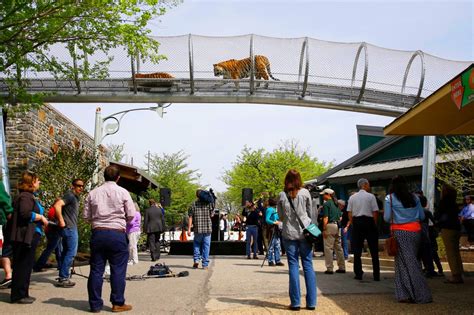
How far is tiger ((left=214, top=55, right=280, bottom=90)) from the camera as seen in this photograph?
16.1 meters

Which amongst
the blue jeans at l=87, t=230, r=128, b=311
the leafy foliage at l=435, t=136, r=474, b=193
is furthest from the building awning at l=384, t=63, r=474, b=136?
the leafy foliage at l=435, t=136, r=474, b=193

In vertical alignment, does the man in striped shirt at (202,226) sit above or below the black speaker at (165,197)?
below

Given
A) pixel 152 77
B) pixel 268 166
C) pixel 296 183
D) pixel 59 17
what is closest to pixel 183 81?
pixel 152 77

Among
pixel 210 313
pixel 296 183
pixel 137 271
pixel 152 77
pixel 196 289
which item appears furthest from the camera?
pixel 152 77

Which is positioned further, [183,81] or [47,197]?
[183,81]

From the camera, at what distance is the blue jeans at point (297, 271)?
627 centimetres

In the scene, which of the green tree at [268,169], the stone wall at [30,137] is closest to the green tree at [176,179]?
the green tree at [268,169]

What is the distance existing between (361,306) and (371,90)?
10989 millimetres

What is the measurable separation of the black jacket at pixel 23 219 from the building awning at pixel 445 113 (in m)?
5.47

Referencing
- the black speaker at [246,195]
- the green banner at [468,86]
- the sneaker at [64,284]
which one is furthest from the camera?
the black speaker at [246,195]

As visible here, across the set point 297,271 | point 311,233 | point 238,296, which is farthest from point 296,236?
point 238,296

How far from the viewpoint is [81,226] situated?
1398cm

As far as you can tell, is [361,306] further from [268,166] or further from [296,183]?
[268,166]

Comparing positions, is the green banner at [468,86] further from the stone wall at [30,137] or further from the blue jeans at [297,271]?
the stone wall at [30,137]
